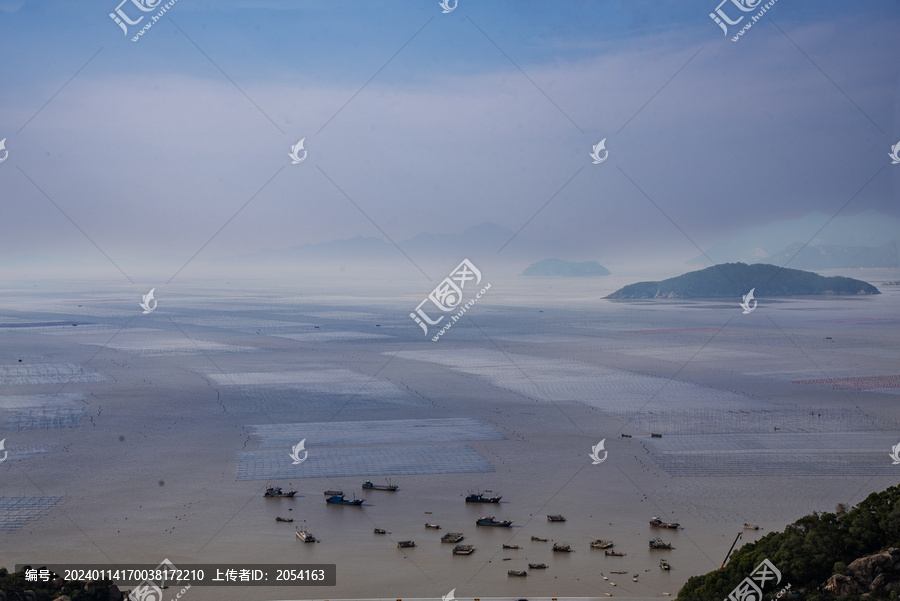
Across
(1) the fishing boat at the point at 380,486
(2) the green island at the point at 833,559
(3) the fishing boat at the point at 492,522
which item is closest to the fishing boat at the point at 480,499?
(3) the fishing boat at the point at 492,522

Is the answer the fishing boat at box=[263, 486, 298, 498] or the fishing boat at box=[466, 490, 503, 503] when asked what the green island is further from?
the fishing boat at box=[263, 486, 298, 498]

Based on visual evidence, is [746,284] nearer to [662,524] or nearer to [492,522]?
[662,524]

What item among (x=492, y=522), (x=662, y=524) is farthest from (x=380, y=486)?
(x=662, y=524)

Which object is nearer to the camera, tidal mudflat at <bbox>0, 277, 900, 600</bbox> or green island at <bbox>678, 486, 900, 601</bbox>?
green island at <bbox>678, 486, 900, 601</bbox>

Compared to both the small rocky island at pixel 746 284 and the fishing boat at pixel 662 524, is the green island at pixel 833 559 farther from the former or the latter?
the small rocky island at pixel 746 284

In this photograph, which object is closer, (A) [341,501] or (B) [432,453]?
(A) [341,501]

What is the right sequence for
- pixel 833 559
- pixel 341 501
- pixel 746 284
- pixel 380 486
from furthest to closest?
pixel 746 284 → pixel 380 486 → pixel 341 501 → pixel 833 559

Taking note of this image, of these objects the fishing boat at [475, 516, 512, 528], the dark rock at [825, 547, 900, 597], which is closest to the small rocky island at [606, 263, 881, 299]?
the fishing boat at [475, 516, 512, 528]

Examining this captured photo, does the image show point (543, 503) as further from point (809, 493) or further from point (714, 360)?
point (714, 360)
